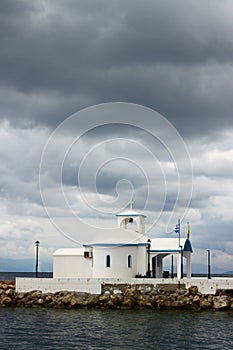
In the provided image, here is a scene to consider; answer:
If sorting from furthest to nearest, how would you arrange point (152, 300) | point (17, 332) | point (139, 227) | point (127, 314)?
point (139, 227) → point (152, 300) → point (127, 314) → point (17, 332)

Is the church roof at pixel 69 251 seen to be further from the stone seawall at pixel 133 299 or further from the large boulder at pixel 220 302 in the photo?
the large boulder at pixel 220 302

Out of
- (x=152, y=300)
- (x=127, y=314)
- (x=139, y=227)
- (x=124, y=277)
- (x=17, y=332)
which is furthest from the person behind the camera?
(x=139, y=227)

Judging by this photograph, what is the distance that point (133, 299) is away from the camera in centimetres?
5444

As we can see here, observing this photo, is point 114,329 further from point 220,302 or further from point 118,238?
point 118,238

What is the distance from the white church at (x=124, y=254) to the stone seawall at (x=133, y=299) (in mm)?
4565

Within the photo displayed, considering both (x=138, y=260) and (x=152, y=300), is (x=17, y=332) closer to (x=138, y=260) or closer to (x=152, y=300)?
(x=152, y=300)

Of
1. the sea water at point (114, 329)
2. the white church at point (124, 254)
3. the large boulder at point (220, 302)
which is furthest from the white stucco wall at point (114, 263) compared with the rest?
the large boulder at point (220, 302)

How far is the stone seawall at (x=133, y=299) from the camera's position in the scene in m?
53.5

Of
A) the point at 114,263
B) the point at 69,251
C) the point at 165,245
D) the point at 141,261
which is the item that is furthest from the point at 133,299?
the point at 69,251

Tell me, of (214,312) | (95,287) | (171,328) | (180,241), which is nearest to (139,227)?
(180,241)

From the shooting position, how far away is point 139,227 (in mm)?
65875

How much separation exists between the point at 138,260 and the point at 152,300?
26.5ft

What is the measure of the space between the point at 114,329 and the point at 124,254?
18751 millimetres

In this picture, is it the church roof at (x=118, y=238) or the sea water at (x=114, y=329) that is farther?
the church roof at (x=118, y=238)
